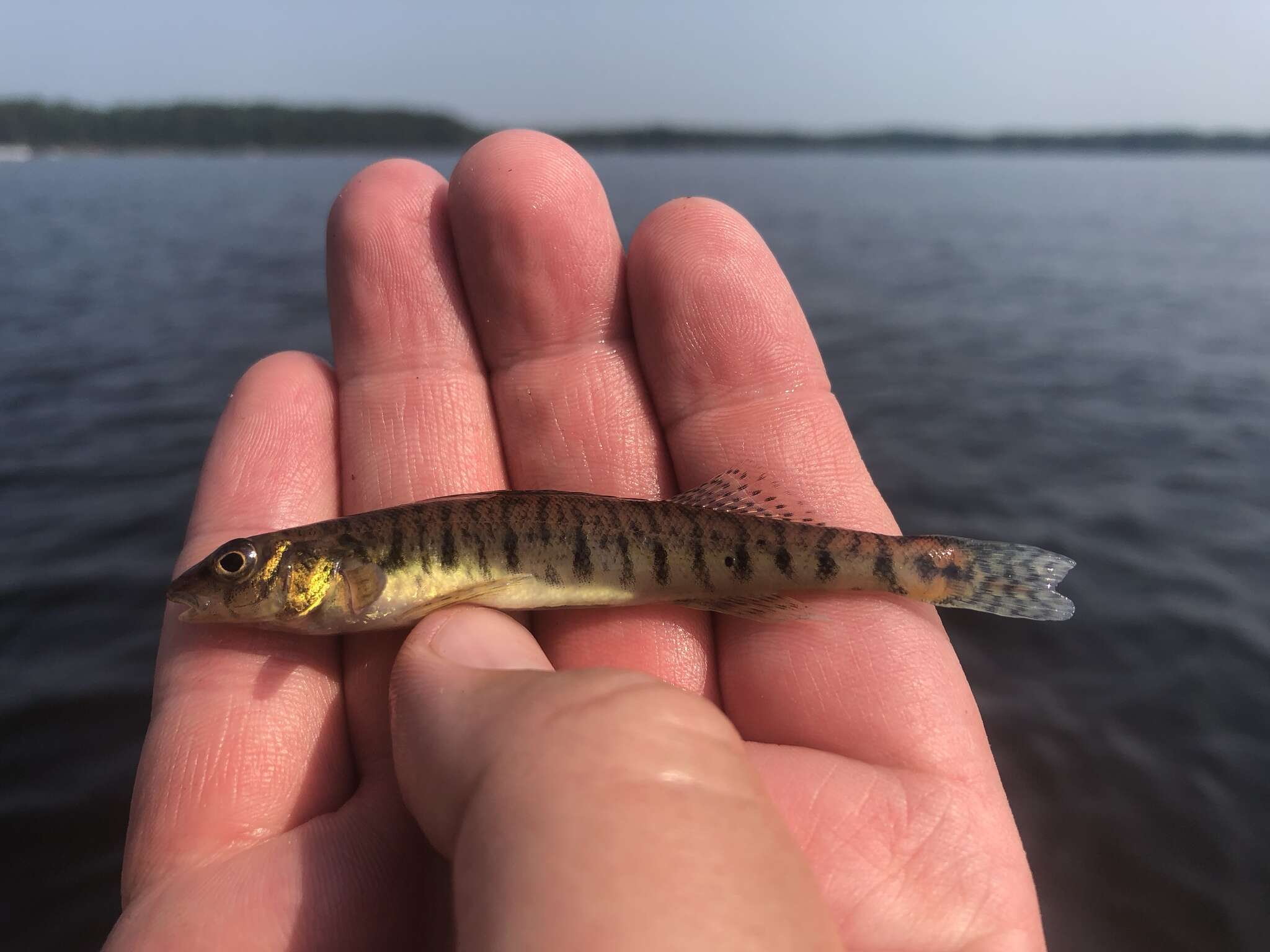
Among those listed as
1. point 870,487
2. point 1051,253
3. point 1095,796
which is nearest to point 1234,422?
point 1095,796

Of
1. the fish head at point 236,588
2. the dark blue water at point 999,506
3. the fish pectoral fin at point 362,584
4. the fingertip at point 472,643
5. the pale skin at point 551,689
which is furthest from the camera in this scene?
the dark blue water at point 999,506

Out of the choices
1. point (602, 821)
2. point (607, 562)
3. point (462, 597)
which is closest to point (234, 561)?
point (462, 597)

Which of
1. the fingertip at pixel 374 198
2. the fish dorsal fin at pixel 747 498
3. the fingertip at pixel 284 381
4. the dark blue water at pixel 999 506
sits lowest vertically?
the dark blue water at pixel 999 506

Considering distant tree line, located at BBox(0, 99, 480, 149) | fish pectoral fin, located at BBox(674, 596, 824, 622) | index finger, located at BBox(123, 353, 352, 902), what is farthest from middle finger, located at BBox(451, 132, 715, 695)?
distant tree line, located at BBox(0, 99, 480, 149)

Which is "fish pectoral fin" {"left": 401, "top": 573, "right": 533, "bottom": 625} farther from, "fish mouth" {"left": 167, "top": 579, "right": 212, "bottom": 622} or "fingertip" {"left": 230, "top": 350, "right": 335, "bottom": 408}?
"fingertip" {"left": 230, "top": 350, "right": 335, "bottom": 408}

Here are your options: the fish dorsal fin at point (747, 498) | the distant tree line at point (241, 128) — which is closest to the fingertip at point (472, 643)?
the fish dorsal fin at point (747, 498)

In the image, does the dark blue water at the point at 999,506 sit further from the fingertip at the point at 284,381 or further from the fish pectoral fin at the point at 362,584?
the fingertip at the point at 284,381
